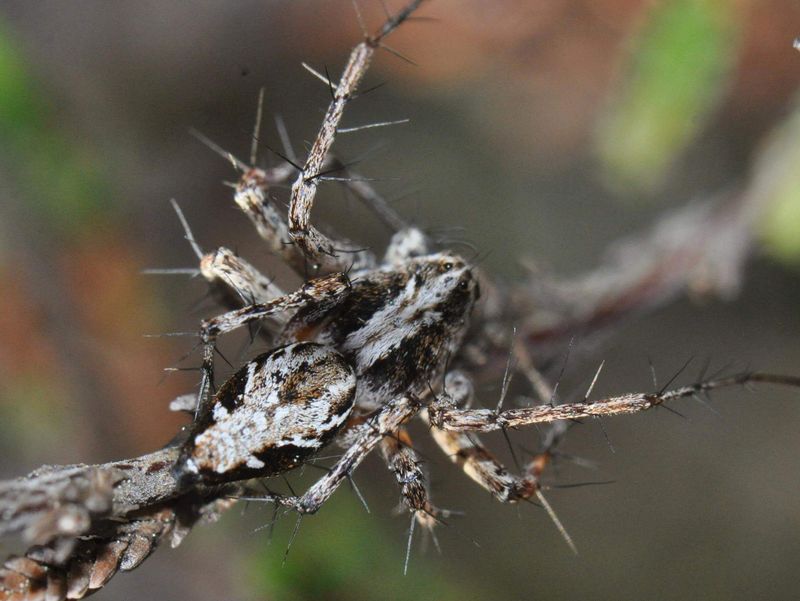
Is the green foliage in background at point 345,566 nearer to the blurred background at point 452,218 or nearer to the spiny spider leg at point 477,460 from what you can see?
the blurred background at point 452,218

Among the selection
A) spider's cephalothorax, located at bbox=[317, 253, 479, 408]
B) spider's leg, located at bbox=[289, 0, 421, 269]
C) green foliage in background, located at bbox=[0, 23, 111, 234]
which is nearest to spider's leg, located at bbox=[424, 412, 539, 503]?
spider's cephalothorax, located at bbox=[317, 253, 479, 408]

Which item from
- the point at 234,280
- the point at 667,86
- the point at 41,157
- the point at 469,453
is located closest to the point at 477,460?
the point at 469,453

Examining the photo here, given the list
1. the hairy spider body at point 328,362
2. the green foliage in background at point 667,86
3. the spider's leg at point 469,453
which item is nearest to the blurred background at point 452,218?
the green foliage in background at point 667,86

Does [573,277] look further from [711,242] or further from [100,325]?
[100,325]

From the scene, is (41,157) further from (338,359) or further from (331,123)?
(338,359)

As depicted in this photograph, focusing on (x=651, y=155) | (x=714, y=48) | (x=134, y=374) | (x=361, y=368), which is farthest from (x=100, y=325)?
(x=714, y=48)

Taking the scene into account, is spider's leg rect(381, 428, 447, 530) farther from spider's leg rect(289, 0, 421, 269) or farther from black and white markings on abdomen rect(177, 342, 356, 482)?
spider's leg rect(289, 0, 421, 269)

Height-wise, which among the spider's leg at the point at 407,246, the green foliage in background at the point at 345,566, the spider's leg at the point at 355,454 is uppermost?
the spider's leg at the point at 407,246

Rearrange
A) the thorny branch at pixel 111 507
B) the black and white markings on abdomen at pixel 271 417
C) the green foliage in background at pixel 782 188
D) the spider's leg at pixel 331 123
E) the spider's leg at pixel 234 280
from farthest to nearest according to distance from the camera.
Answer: the green foliage in background at pixel 782 188 → the spider's leg at pixel 234 280 → the spider's leg at pixel 331 123 → the black and white markings on abdomen at pixel 271 417 → the thorny branch at pixel 111 507
